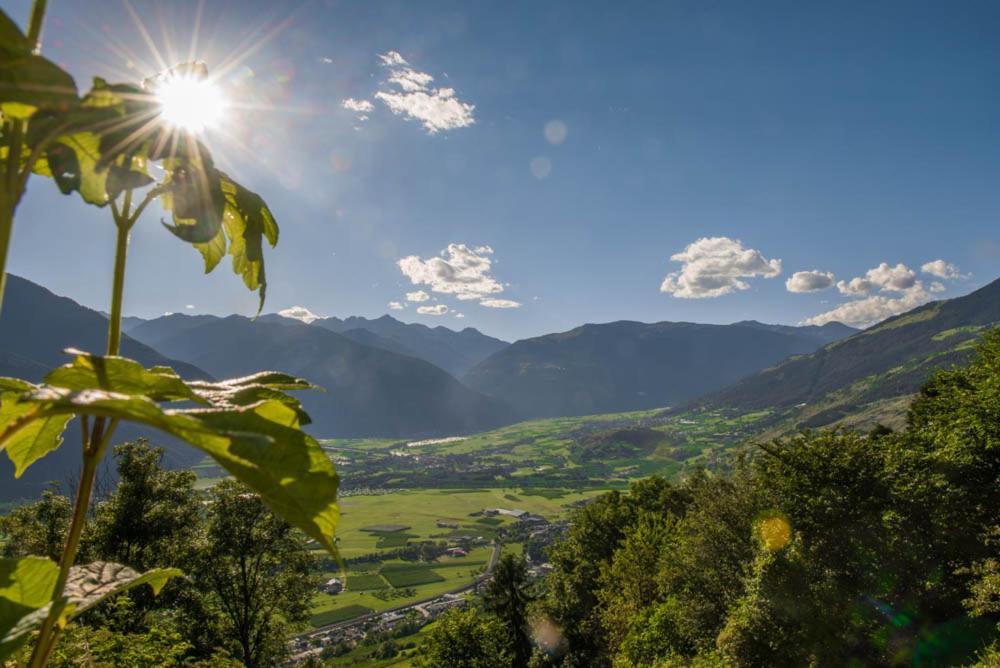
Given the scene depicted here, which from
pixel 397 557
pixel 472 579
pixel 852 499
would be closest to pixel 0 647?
pixel 852 499

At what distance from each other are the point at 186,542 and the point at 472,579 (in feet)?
382

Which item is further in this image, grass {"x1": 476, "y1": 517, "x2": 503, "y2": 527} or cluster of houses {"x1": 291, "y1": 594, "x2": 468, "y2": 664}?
grass {"x1": 476, "y1": 517, "x2": 503, "y2": 527}

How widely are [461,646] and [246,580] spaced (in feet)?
62.5

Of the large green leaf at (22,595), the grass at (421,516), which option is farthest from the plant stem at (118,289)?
the grass at (421,516)

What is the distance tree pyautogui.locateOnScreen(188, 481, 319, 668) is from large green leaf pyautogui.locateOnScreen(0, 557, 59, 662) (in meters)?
28.2

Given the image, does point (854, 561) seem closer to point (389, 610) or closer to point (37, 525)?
point (37, 525)

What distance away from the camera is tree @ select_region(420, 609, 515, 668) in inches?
1544

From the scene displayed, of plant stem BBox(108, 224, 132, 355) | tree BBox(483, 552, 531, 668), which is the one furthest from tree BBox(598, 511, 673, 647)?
plant stem BBox(108, 224, 132, 355)

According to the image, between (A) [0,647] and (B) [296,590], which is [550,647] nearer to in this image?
(B) [296,590]

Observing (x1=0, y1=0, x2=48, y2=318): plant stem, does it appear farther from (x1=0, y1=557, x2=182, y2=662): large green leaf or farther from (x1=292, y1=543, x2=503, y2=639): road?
(x1=292, y1=543, x2=503, y2=639): road

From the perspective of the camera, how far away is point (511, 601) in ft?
174

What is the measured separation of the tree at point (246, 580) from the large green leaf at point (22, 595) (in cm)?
2817

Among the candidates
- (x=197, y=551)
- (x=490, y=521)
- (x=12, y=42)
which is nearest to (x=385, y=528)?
(x=490, y=521)

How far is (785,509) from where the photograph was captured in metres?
24.2
